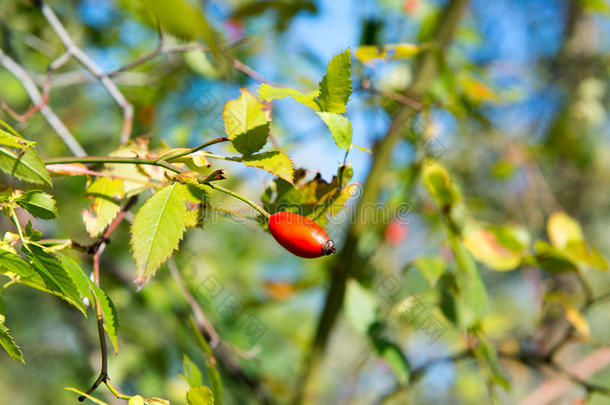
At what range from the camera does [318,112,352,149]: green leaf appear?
0.39 meters

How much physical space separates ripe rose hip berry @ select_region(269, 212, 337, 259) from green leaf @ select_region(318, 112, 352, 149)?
0.08m

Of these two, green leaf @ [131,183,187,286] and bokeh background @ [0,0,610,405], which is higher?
bokeh background @ [0,0,610,405]

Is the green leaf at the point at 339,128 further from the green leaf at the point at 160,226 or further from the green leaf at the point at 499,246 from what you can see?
the green leaf at the point at 499,246

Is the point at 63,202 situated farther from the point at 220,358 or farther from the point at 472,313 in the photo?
the point at 472,313

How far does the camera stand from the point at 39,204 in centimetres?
41

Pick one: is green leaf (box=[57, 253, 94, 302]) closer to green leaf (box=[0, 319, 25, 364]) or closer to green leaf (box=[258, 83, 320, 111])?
green leaf (box=[0, 319, 25, 364])

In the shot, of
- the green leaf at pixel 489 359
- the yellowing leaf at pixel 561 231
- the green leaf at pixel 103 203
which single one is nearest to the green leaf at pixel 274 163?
the green leaf at pixel 103 203

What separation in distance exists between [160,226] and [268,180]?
155 mm

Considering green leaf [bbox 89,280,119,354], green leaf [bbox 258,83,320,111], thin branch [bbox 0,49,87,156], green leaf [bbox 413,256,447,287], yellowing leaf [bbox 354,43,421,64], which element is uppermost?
yellowing leaf [bbox 354,43,421,64]

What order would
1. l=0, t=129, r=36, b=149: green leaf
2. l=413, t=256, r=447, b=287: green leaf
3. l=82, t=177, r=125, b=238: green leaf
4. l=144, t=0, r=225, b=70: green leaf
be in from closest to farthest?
l=144, t=0, r=225, b=70: green leaf, l=0, t=129, r=36, b=149: green leaf, l=82, t=177, r=125, b=238: green leaf, l=413, t=256, r=447, b=287: green leaf

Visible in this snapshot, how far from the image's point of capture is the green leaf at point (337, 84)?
401 mm

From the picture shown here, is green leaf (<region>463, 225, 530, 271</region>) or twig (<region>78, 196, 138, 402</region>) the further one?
green leaf (<region>463, 225, 530, 271</region>)

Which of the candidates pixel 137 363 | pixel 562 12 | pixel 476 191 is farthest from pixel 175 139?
pixel 562 12

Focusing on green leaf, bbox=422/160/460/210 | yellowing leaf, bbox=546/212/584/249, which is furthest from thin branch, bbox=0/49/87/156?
yellowing leaf, bbox=546/212/584/249
